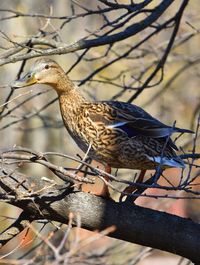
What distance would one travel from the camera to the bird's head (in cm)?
546

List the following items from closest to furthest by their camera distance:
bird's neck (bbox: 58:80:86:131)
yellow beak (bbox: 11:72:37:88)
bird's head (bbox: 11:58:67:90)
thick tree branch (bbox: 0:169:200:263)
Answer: thick tree branch (bbox: 0:169:200:263)
yellow beak (bbox: 11:72:37:88)
bird's head (bbox: 11:58:67:90)
bird's neck (bbox: 58:80:86:131)

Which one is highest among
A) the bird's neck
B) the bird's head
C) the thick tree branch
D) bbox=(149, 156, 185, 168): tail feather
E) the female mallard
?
the bird's head

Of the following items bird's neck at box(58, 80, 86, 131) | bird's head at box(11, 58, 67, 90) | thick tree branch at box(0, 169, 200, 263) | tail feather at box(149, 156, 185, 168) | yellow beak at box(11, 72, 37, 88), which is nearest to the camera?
thick tree branch at box(0, 169, 200, 263)

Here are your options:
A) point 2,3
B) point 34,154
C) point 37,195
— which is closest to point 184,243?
point 37,195

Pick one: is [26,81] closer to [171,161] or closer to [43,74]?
[43,74]

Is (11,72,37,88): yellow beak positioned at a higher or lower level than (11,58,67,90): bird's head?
lower

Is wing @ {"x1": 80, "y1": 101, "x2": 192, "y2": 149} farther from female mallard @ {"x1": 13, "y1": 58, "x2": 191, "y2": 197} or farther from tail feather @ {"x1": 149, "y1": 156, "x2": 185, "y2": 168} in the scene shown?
tail feather @ {"x1": 149, "y1": 156, "x2": 185, "y2": 168}

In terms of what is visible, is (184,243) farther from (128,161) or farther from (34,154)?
(34,154)

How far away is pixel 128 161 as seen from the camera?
5.51m

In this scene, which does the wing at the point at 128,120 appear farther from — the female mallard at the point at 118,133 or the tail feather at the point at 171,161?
the tail feather at the point at 171,161

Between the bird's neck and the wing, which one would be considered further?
the bird's neck

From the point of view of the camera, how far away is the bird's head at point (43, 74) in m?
5.46

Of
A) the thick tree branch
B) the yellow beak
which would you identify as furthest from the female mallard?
the thick tree branch

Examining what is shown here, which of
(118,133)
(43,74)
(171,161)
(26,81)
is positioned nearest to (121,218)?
(171,161)
